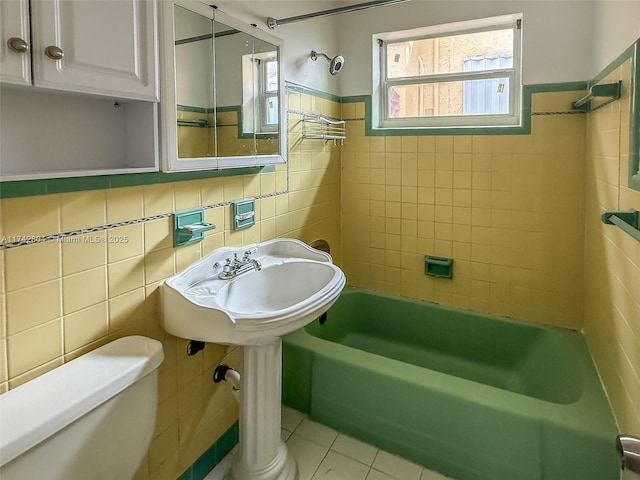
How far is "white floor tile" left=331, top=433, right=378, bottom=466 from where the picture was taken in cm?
181

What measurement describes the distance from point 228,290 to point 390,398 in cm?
84

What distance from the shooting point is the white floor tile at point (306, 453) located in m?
1.74

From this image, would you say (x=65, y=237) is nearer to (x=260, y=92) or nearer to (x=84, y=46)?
(x=84, y=46)

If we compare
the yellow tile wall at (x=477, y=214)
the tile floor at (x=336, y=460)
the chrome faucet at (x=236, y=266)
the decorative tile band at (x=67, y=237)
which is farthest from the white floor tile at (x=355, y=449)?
the decorative tile band at (x=67, y=237)

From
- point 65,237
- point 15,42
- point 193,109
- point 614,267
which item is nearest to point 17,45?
point 15,42

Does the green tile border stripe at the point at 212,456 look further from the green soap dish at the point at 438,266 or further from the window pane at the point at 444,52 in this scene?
the window pane at the point at 444,52

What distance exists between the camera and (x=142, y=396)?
117 centimetres

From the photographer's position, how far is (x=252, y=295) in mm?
1679

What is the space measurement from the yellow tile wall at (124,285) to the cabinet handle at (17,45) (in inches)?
13.5

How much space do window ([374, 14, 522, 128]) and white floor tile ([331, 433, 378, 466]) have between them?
6.03 feet

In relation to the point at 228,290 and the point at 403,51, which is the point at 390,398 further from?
the point at 403,51

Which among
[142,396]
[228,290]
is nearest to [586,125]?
[228,290]

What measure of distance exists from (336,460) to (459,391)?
0.62 metres

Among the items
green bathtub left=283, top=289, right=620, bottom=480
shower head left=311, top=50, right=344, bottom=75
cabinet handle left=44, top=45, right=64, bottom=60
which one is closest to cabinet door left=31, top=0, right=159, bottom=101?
cabinet handle left=44, top=45, right=64, bottom=60
